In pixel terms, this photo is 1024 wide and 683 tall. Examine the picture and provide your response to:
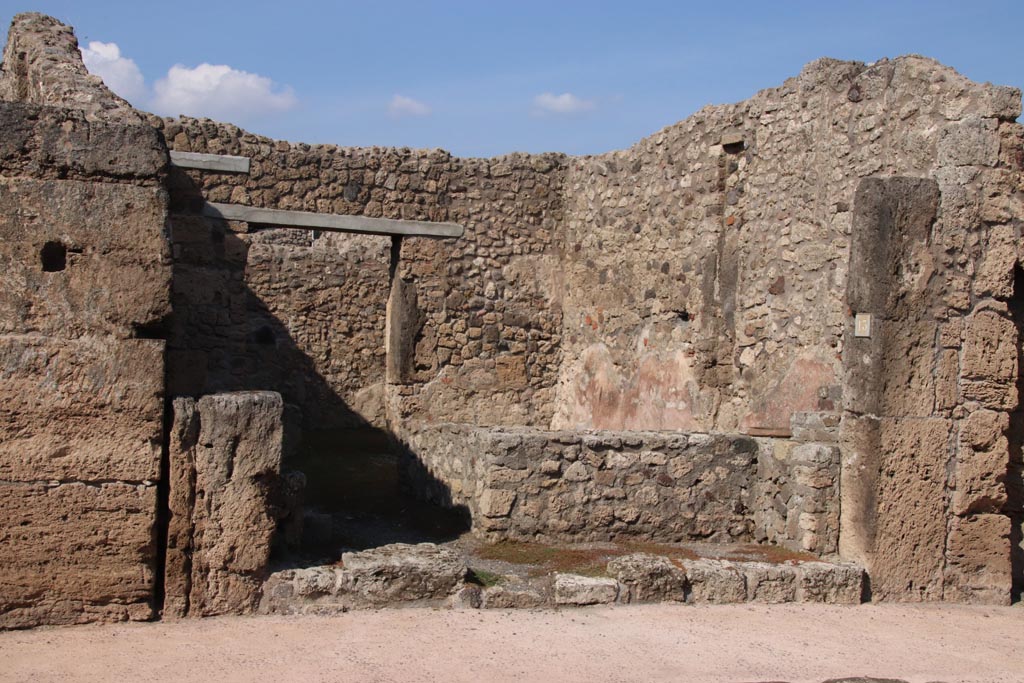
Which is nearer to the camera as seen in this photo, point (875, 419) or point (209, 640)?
point (209, 640)

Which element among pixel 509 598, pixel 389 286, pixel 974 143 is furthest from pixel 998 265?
pixel 389 286

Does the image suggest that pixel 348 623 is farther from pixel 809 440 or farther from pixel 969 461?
pixel 969 461

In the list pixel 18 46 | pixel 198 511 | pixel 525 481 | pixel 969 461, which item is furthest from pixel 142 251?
pixel 18 46

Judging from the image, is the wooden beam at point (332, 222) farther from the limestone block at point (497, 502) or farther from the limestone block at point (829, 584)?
the limestone block at point (829, 584)

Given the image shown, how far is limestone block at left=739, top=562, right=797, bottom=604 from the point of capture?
651 centimetres

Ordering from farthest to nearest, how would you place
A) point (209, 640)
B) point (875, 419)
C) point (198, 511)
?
point (875, 419) < point (198, 511) < point (209, 640)

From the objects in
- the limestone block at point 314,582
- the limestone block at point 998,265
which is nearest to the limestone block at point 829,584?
the limestone block at point 998,265

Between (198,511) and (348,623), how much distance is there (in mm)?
995

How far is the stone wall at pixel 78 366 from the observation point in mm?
5395

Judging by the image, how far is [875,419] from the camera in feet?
22.2

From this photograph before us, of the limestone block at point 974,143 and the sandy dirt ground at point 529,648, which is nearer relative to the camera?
the sandy dirt ground at point 529,648

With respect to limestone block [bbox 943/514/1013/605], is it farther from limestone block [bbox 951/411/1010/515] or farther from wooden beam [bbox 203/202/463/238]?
wooden beam [bbox 203/202/463/238]

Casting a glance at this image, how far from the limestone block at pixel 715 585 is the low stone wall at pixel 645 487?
851 millimetres

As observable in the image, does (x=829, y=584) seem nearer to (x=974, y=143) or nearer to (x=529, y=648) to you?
(x=529, y=648)
